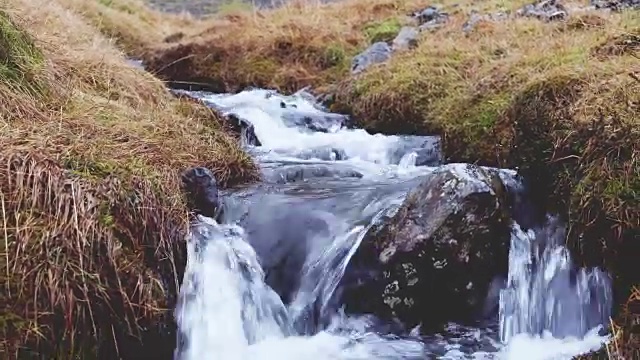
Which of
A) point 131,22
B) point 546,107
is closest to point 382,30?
point 546,107

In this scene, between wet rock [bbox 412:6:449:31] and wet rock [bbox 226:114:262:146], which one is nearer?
wet rock [bbox 226:114:262:146]

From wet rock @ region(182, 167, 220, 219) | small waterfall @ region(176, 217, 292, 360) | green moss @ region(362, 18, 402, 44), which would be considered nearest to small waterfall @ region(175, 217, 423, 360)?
small waterfall @ region(176, 217, 292, 360)

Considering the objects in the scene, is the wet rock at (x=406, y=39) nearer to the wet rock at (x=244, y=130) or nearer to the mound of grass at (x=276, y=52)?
the mound of grass at (x=276, y=52)

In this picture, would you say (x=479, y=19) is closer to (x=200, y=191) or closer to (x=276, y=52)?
(x=276, y=52)

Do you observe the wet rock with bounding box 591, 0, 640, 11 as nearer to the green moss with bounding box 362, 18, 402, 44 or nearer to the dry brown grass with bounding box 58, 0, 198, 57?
the green moss with bounding box 362, 18, 402, 44

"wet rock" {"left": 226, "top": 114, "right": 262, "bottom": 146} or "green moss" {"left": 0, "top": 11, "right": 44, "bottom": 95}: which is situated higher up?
"green moss" {"left": 0, "top": 11, "right": 44, "bottom": 95}

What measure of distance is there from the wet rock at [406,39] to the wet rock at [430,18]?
0.19 m

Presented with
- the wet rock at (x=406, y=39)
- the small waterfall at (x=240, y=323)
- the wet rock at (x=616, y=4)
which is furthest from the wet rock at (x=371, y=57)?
the small waterfall at (x=240, y=323)

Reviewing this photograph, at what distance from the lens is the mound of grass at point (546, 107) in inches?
137

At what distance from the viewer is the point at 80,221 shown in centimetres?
301

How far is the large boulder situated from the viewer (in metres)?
3.70

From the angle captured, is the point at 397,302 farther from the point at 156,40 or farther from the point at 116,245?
the point at 156,40

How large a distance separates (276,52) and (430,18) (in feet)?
7.53

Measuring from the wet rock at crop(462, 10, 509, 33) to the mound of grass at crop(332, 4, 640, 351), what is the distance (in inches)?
5.5
